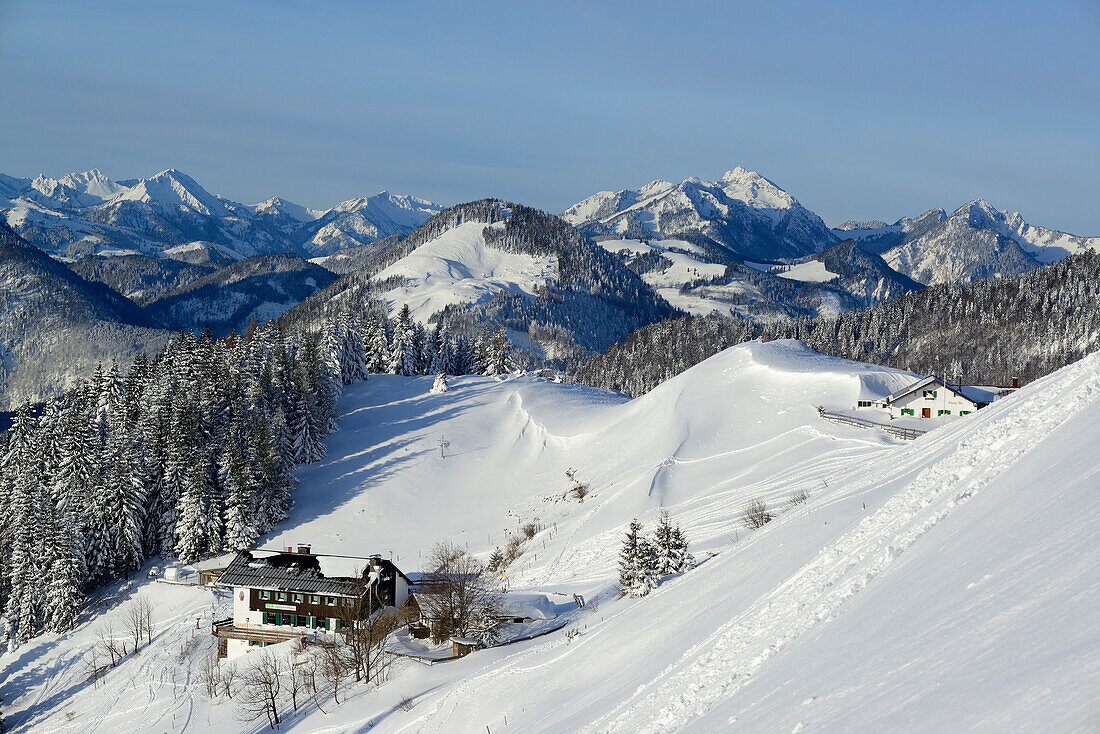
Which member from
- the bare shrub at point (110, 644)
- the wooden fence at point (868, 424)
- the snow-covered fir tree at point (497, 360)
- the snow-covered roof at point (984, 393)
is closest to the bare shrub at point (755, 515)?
the wooden fence at point (868, 424)

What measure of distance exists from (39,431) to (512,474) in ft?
141

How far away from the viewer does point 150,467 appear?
2564 inches

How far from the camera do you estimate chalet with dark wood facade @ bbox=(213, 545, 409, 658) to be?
147ft

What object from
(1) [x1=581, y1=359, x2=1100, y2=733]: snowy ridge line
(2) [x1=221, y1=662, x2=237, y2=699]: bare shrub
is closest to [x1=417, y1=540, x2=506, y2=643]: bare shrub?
(2) [x1=221, y1=662, x2=237, y2=699]: bare shrub

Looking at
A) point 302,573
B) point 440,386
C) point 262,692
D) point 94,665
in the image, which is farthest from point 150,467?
point 440,386

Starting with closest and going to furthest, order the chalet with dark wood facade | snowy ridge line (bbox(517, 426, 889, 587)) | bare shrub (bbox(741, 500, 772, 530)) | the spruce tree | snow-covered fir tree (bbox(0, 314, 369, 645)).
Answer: bare shrub (bbox(741, 500, 772, 530)) → snowy ridge line (bbox(517, 426, 889, 587)) → the chalet with dark wood facade → snow-covered fir tree (bbox(0, 314, 369, 645)) → the spruce tree

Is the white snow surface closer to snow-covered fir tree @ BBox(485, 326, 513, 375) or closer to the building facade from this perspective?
the building facade

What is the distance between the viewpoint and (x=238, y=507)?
64250 mm

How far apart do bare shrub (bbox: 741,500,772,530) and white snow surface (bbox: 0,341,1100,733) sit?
104 cm

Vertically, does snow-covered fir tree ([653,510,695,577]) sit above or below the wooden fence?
below

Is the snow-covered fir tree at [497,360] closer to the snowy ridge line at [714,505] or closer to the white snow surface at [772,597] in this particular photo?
the white snow surface at [772,597]

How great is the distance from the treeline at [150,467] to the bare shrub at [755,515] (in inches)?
1642

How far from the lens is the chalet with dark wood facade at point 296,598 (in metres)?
44.8

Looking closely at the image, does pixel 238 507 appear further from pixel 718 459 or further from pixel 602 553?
pixel 718 459
